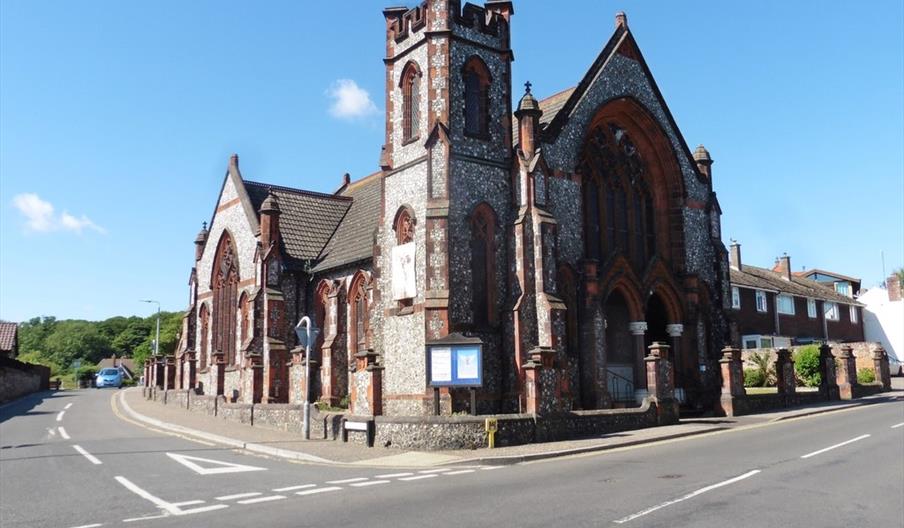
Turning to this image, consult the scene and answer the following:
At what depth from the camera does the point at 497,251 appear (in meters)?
24.0

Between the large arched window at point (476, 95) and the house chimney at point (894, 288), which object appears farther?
the house chimney at point (894, 288)

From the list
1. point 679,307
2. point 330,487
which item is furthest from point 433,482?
point 679,307

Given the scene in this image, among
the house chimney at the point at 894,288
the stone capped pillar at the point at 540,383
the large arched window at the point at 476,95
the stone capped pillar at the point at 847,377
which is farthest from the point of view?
the house chimney at the point at 894,288

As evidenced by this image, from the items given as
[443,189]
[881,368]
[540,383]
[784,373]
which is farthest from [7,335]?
[881,368]

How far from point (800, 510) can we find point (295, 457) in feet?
38.4

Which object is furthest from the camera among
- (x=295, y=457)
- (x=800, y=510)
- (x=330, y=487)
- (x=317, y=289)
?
(x=317, y=289)

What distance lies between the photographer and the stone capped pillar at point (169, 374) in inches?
1664

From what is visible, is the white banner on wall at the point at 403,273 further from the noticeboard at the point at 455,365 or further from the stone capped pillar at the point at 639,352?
the stone capped pillar at the point at 639,352

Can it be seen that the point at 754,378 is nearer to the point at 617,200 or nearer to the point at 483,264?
the point at 617,200

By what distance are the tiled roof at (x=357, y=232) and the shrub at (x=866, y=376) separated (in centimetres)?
2867

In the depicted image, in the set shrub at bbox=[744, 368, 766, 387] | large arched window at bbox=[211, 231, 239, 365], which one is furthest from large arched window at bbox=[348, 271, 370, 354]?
shrub at bbox=[744, 368, 766, 387]

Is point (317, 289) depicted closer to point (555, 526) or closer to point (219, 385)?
point (219, 385)

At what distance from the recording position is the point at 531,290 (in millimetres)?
23500

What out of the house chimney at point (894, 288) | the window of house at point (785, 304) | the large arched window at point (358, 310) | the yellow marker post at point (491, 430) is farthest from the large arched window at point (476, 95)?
the house chimney at point (894, 288)
